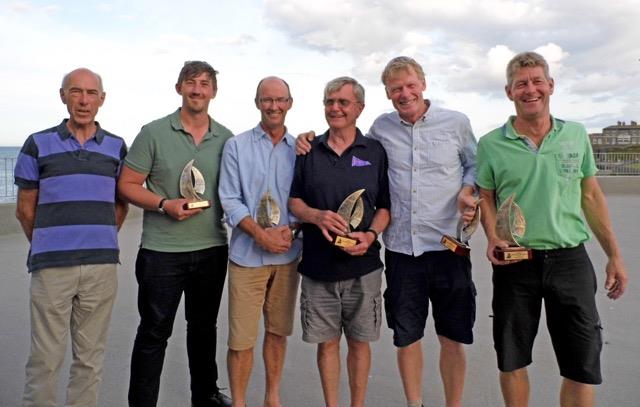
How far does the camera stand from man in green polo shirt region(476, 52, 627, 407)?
2.75 meters

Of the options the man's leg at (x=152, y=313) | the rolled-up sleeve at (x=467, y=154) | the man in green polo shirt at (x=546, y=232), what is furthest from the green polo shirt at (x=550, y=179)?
the man's leg at (x=152, y=313)

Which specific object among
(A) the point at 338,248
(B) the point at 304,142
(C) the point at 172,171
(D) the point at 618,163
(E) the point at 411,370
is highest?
(D) the point at 618,163

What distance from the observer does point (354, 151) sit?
314 centimetres

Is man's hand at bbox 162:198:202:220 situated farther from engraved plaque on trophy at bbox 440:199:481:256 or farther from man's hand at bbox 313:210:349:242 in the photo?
engraved plaque on trophy at bbox 440:199:481:256

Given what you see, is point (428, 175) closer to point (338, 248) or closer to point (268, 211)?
point (338, 248)

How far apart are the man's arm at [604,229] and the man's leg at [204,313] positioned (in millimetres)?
2056

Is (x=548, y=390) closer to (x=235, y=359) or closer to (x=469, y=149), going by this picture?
(x=469, y=149)

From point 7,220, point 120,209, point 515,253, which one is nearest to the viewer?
point 515,253

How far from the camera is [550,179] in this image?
2734 millimetres

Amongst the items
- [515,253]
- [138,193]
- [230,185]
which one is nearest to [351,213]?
[230,185]

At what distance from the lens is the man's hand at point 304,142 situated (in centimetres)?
315

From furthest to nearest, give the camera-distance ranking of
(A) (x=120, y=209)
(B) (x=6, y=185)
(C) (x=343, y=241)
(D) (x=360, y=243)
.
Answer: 1. (B) (x=6, y=185)
2. (A) (x=120, y=209)
3. (D) (x=360, y=243)
4. (C) (x=343, y=241)

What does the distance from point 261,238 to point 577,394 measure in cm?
182

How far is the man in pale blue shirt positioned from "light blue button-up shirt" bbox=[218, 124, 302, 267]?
196 mm
